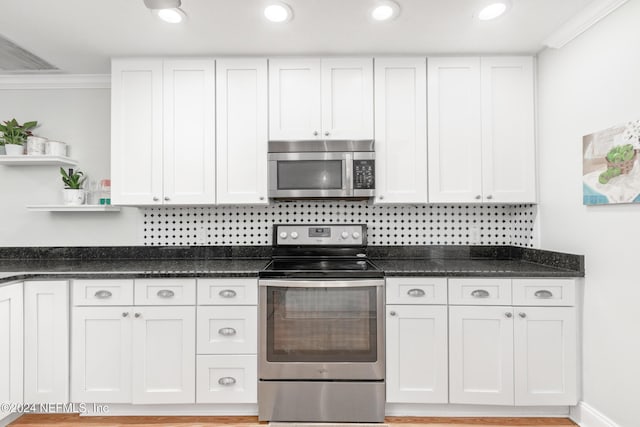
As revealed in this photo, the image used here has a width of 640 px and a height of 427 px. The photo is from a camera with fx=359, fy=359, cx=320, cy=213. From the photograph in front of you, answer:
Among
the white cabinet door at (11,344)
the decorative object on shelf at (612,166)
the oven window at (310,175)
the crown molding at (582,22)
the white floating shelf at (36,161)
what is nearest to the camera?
the decorative object on shelf at (612,166)

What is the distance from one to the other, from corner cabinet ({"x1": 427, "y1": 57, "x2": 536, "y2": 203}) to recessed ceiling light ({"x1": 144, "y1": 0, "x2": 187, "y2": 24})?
5.37 ft

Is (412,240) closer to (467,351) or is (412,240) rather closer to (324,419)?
(467,351)

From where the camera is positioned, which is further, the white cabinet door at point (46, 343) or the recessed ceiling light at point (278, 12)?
the white cabinet door at point (46, 343)

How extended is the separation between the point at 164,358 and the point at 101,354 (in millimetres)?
384

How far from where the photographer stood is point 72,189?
2.70 meters

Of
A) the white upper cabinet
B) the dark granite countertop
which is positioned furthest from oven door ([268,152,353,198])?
the dark granite countertop

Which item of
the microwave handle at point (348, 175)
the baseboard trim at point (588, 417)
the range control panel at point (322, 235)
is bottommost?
the baseboard trim at point (588, 417)

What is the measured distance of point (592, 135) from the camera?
201cm

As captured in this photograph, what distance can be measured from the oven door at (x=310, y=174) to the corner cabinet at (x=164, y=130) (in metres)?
0.45

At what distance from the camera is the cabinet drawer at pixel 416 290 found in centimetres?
217

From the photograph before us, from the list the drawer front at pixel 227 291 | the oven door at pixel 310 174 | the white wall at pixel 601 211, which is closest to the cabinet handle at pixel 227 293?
the drawer front at pixel 227 291

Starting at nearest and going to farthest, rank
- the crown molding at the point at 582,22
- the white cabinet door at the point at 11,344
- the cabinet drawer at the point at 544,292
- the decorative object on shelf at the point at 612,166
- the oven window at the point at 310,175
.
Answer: the decorative object on shelf at the point at 612,166 < the crown molding at the point at 582,22 < the white cabinet door at the point at 11,344 < the cabinet drawer at the point at 544,292 < the oven window at the point at 310,175

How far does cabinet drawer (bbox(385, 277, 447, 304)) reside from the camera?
2.17 m

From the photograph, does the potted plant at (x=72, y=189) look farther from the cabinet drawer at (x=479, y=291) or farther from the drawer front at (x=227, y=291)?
the cabinet drawer at (x=479, y=291)
